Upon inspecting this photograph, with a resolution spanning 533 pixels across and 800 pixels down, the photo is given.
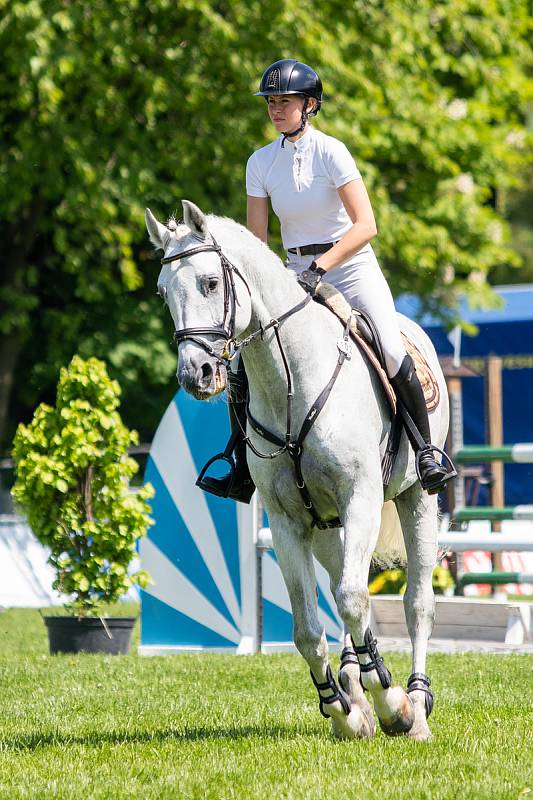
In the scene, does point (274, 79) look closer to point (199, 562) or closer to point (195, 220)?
point (195, 220)

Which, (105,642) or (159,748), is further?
(105,642)

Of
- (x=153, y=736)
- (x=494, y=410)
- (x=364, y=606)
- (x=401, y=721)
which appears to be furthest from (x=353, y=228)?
(x=494, y=410)

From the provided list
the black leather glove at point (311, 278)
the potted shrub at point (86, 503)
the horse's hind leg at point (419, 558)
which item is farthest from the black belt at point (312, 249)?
the potted shrub at point (86, 503)

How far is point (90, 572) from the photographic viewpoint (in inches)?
428

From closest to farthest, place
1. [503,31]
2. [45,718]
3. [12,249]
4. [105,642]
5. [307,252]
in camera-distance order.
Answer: [307,252], [45,718], [105,642], [12,249], [503,31]

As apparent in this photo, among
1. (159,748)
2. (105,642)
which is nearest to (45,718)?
(159,748)

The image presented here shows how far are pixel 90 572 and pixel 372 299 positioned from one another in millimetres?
5176

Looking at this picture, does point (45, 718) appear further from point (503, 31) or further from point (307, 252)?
point (503, 31)

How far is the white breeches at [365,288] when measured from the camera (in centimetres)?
652

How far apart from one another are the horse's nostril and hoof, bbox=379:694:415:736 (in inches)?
76.6

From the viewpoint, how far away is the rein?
17.5 ft

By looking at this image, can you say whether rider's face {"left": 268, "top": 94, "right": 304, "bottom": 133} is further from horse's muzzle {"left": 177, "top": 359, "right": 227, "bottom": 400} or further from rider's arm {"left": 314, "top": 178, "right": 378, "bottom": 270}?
horse's muzzle {"left": 177, "top": 359, "right": 227, "bottom": 400}

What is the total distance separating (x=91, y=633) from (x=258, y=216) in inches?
208

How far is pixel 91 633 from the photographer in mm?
10773
